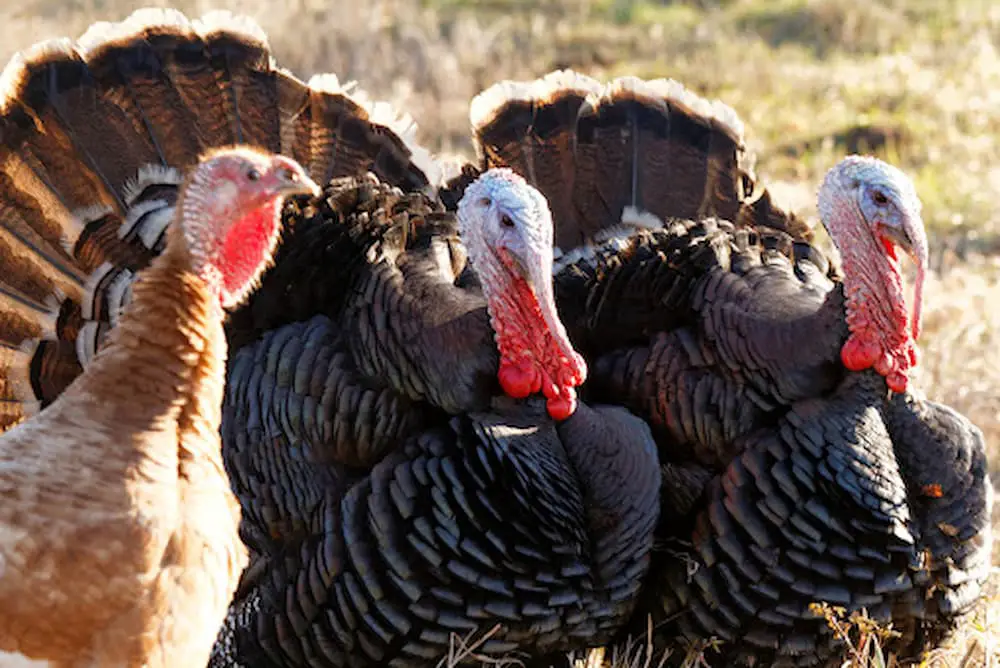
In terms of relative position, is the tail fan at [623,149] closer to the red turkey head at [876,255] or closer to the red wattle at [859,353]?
the red turkey head at [876,255]

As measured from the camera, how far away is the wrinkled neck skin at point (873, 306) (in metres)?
3.99

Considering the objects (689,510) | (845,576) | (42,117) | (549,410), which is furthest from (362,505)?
(42,117)

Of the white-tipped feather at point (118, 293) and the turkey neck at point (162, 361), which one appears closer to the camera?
the turkey neck at point (162, 361)

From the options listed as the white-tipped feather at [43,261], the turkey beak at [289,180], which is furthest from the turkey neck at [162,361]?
the white-tipped feather at [43,261]

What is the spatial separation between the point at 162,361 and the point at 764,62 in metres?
7.83

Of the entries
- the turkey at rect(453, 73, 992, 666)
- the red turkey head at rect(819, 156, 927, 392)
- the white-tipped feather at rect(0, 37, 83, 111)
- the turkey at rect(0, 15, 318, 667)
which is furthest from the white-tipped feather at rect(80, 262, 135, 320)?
the red turkey head at rect(819, 156, 927, 392)

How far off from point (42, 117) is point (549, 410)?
1.62m

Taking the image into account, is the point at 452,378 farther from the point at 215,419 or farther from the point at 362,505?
the point at 215,419

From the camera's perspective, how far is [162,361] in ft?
9.73

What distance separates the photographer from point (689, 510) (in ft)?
13.5

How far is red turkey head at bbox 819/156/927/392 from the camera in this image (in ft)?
13.1

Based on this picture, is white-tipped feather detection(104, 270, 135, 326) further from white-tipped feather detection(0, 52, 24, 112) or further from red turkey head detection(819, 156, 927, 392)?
red turkey head detection(819, 156, 927, 392)

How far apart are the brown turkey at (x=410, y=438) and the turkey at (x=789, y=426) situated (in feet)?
0.55

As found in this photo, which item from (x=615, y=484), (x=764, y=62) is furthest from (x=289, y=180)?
(x=764, y=62)
